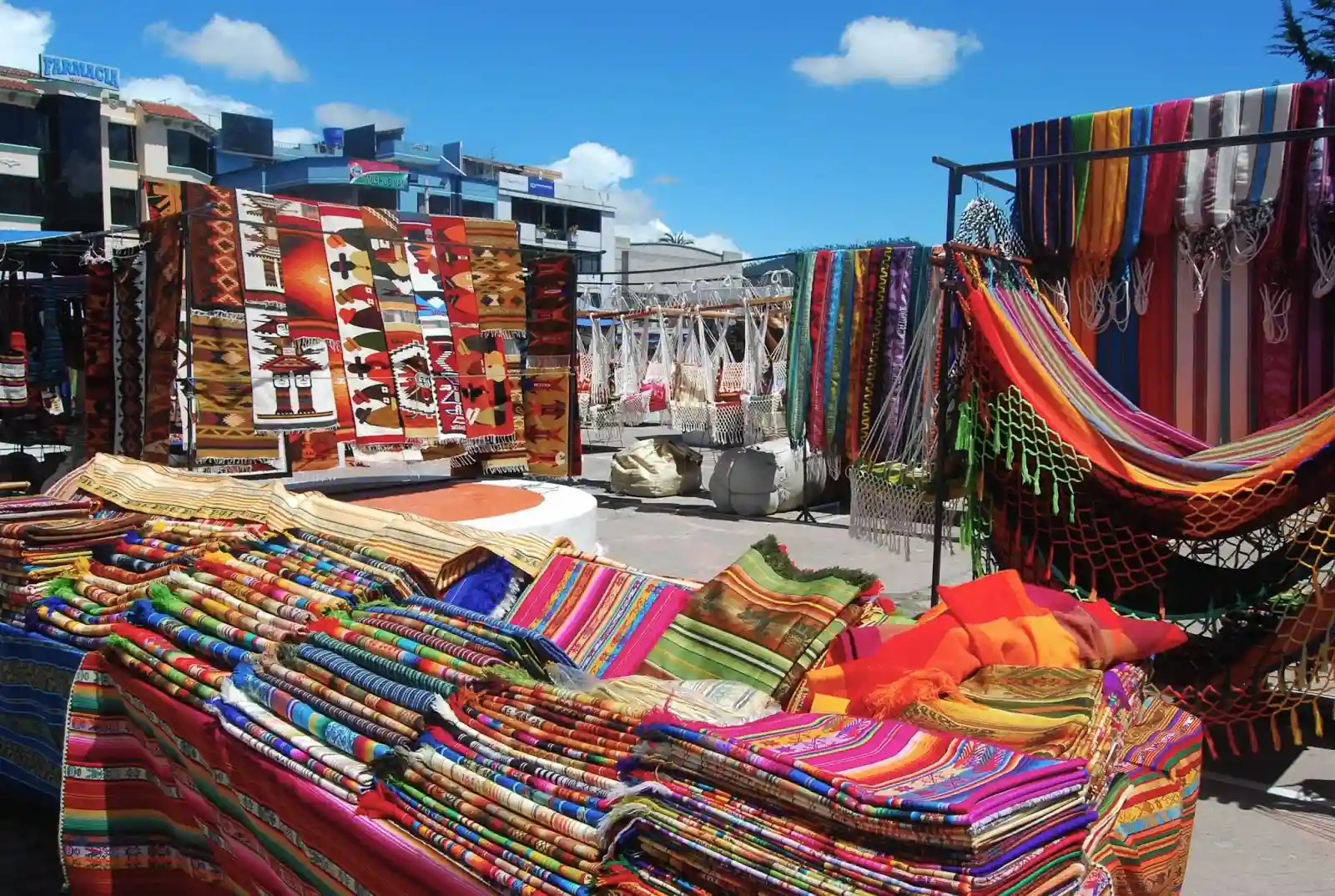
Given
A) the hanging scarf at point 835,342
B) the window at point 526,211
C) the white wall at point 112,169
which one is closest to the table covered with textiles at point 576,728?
the hanging scarf at point 835,342

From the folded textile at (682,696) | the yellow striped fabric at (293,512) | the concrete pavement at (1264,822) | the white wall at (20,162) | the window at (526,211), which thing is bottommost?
the concrete pavement at (1264,822)

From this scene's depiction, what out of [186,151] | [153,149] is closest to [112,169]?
[153,149]

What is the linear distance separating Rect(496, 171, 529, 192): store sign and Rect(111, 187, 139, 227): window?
1487cm

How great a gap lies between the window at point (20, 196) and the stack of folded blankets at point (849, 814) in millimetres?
32632

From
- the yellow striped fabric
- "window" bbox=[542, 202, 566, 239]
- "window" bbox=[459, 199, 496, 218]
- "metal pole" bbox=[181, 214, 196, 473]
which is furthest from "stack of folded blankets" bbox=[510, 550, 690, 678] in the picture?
"window" bbox=[542, 202, 566, 239]

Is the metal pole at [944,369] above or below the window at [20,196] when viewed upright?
below

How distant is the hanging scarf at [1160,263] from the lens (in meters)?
4.42

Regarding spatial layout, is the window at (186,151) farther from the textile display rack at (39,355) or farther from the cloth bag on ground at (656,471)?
the cloth bag on ground at (656,471)

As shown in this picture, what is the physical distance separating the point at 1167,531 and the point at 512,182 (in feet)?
137

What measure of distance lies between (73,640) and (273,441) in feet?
9.21

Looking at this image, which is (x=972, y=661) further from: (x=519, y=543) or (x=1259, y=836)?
(x=1259, y=836)

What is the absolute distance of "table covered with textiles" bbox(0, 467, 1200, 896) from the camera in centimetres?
145

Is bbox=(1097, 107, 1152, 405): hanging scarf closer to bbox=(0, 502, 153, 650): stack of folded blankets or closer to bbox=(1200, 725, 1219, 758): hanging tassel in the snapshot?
bbox=(1200, 725, 1219, 758): hanging tassel

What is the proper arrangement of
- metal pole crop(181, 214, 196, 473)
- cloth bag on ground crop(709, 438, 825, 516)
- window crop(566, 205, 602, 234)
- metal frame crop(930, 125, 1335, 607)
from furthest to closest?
window crop(566, 205, 602, 234) < cloth bag on ground crop(709, 438, 825, 516) < metal pole crop(181, 214, 196, 473) < metal frame crop(930, 125, 1335, 607)
